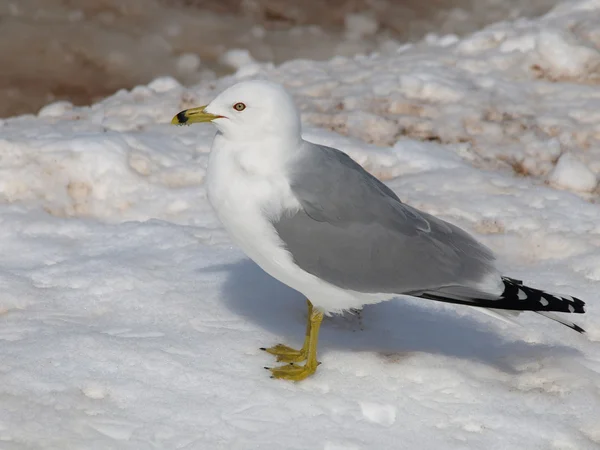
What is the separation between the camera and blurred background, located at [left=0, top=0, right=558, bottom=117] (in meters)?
8.31

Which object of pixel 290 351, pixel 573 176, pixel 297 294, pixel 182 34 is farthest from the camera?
pixel 182 34

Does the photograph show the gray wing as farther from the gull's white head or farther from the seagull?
the gull's white head

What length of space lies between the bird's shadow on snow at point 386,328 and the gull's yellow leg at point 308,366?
198 mm

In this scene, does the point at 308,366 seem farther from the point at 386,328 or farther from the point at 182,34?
the point at 182,34

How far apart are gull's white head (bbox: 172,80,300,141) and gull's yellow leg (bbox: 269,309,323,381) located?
0.75 metres

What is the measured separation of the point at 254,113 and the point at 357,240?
620mm

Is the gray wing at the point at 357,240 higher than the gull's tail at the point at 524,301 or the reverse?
higher

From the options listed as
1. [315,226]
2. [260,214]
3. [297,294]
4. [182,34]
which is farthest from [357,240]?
[182,34]

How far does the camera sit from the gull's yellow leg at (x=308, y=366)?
3678 millimetres

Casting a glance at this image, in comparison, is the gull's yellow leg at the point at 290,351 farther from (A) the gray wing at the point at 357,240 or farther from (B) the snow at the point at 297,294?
(A) the gray wing at the point at 357,240

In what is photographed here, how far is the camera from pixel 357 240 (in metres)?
3.58

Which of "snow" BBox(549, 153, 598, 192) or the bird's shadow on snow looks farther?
"snow" BBox(549, 153, 598, 192)

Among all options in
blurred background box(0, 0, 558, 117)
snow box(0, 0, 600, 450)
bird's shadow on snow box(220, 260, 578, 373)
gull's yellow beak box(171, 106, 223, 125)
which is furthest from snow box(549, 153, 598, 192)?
blurred background box(0, 0, 558, 117)

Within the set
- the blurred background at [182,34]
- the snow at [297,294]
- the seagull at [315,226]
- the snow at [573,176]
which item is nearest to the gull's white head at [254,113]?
the seagull at [315,226]
